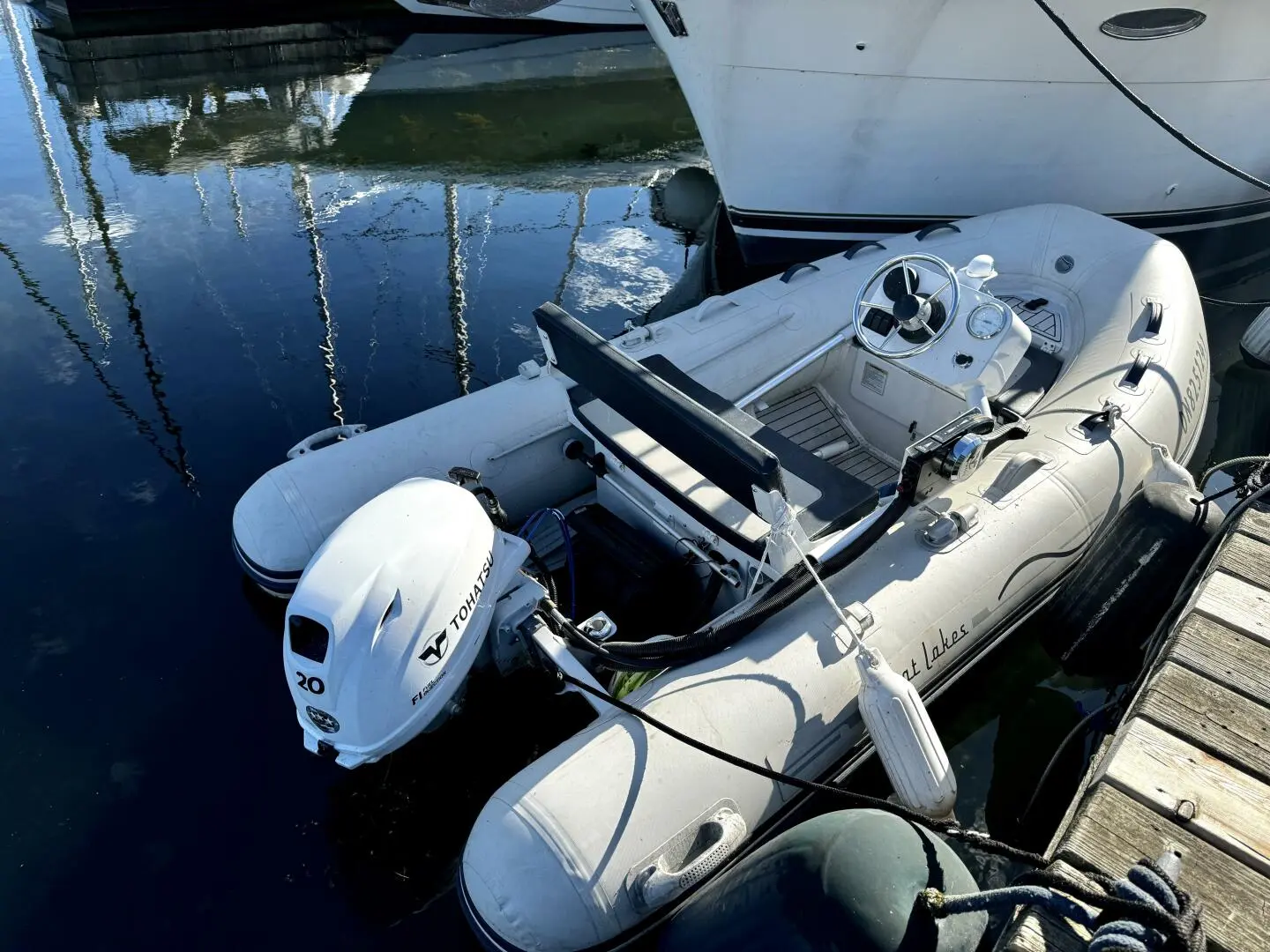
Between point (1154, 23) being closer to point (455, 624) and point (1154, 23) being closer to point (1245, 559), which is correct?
point (1245, 559)

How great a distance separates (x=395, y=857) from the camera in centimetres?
370

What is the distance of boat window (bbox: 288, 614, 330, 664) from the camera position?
313 cm

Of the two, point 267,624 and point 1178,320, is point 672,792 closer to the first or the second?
point 267,624

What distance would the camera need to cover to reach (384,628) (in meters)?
3.15

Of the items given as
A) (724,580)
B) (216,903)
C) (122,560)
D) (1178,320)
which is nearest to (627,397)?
(724,580)

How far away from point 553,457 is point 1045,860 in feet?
10.8

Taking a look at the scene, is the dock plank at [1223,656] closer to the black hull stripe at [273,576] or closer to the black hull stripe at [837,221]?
the black hull stripe at [273,576]

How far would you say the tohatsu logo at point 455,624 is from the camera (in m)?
3.25

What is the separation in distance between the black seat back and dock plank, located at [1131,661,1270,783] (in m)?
1.53

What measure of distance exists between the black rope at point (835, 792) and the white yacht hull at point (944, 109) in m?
6.30

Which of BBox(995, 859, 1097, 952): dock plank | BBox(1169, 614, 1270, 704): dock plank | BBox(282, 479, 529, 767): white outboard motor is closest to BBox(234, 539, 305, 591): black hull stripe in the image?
BBox(282, 479, 529, 767): white outboard motor

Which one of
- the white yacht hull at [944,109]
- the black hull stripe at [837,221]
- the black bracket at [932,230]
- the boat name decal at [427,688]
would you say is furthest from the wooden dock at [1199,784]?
the black hull stripe at [837,221]

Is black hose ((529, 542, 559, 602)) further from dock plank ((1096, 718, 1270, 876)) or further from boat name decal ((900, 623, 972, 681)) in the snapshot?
dock plank ((1096, 718, 1270, 876))

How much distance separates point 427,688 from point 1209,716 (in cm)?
281
